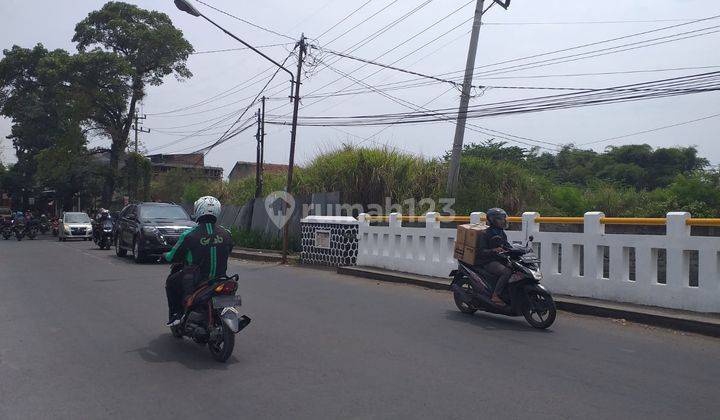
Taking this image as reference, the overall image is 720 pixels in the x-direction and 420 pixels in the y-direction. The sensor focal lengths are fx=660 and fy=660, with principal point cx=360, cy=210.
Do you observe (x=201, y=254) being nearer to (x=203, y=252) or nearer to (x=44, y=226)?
(x=203, y=252)

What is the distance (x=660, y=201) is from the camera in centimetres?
2214

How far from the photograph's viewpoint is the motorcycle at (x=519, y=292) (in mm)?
8617

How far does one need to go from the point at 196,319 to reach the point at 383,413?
270 centimetres

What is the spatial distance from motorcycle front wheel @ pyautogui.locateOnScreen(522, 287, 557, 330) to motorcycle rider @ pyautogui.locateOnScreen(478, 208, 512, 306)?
0.39m

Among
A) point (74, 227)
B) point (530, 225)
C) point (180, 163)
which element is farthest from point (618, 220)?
point (180, 163)

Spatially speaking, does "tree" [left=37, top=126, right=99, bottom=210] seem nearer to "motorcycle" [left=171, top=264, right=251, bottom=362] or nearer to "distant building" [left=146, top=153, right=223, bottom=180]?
"distant building" [left=146, top=153, right=223, bottom=180]

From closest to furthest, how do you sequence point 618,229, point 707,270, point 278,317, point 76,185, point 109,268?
1. point 707,270
2. point 278,317
3. point 618,229
4. point 109,268
5. point 76,185

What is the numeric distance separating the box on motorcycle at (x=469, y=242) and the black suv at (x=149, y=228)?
9433 mm

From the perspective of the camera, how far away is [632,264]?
401 inches

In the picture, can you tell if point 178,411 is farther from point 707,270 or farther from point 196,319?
point 707,270

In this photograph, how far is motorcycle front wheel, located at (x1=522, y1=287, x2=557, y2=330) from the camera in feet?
28.0

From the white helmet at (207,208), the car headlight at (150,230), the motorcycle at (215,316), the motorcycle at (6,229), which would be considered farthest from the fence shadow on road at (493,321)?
the motorcycle at (6,229)

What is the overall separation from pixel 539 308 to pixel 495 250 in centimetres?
99

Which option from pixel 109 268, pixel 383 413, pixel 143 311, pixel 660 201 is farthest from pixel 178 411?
pixel 660 201
